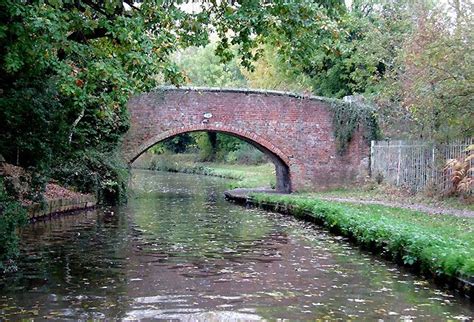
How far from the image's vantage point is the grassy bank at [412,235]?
9109 mm

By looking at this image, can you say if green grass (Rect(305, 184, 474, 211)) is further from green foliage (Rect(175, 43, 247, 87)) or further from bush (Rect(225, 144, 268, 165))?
green foliage (Rect(175, 43, 247, 87))

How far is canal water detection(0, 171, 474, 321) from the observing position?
7.68m

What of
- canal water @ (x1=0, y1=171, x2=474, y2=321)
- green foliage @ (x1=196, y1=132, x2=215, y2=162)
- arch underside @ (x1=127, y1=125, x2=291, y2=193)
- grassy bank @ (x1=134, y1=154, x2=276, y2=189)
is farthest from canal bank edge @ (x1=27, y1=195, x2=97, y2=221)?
green foliage @ (x1=196, y1=132, x2=215, y2=162)

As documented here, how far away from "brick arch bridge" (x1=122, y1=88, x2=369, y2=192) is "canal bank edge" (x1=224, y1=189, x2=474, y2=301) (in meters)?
2.51

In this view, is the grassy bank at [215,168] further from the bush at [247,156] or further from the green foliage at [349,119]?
the green foliage at [349,119]

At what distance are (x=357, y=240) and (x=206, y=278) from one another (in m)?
4.44

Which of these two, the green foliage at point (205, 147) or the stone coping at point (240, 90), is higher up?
the stone coping at point (240, 90)

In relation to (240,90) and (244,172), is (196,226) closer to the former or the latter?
(240,90)

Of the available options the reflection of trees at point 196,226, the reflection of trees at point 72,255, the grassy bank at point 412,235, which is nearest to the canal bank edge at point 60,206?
the reflection of trees at point 72,255

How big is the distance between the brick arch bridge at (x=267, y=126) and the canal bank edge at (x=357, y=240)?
98.8 inches

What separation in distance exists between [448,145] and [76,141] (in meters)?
11.1

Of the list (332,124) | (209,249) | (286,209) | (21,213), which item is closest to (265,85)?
(332,124)

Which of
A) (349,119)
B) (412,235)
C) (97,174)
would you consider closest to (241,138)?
(349,119)

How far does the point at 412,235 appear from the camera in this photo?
35.3ft
